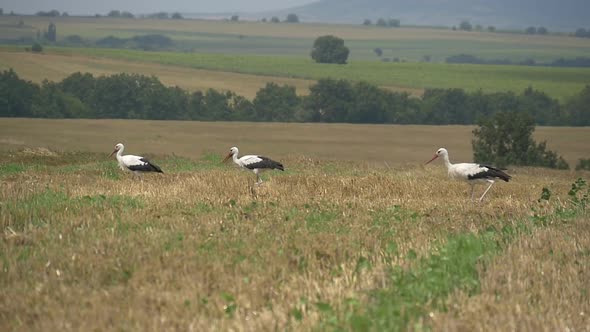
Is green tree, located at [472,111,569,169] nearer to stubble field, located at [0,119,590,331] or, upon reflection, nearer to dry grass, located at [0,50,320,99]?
stubble field, located at [0,119,590,331]

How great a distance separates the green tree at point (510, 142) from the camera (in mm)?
59031

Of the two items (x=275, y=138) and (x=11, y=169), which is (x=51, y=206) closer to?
(x=11, y=169)

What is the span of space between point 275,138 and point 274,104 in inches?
1140

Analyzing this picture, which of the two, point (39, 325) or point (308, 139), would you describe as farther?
point (308, 139)

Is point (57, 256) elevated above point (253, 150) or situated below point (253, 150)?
above

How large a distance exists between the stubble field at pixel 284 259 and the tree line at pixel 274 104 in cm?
8069

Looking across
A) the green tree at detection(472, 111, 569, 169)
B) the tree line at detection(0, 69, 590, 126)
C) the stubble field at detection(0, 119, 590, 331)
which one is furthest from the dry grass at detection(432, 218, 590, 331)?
the tree line at detection(0, 69, 590, 126)

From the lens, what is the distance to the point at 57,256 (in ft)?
37.4

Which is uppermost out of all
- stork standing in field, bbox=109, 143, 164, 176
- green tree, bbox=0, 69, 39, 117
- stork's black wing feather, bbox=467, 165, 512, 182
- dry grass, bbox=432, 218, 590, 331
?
dry grass, bbox=432, 218, 590, 331

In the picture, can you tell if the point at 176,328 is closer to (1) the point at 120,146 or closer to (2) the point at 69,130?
(1) the point at 120,146

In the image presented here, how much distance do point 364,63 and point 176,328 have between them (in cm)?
16286

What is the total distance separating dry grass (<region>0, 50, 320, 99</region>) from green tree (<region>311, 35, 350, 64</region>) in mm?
33960

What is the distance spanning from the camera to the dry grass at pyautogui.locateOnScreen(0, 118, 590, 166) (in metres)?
64.8

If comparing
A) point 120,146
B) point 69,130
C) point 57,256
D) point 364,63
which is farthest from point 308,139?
point 364,63
